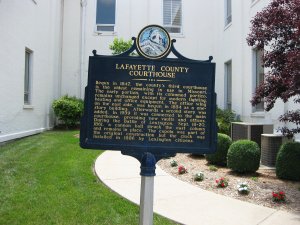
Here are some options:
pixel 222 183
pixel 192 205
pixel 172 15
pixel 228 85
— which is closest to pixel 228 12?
pixel 228 85

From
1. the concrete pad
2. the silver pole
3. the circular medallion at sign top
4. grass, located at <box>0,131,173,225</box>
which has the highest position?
the circular medallion at sign top

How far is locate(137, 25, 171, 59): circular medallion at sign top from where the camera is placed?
4.00 metres

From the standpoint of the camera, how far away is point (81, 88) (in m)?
19.2

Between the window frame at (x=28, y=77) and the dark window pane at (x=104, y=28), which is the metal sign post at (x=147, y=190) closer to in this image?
the window frame at (x=28, y=77)

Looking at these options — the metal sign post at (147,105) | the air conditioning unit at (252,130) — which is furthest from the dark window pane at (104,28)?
Result: the metal sign post at (147,105)

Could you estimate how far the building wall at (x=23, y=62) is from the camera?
11.8 m

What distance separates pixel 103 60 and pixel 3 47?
855 cm

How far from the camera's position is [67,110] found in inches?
669

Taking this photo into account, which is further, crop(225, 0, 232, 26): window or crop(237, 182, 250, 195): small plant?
crop(225, 0, 232, 26): window

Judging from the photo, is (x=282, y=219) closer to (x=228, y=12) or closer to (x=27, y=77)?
(x=27, y=77)

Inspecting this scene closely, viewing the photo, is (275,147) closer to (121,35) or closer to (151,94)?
(151,94)

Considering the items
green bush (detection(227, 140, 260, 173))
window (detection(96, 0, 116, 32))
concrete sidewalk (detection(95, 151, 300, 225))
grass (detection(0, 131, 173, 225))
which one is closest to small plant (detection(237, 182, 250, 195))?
concrete sidewalk (detection(95, 151, 300, 225))

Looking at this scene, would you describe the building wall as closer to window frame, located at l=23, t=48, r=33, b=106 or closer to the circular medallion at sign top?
window frame, located at l=23, t=48, r=33, b=106

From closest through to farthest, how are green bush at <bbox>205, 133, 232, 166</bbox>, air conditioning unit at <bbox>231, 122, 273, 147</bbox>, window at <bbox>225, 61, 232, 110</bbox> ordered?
green bush at <bbox>205, 133, 232, 166</bbox>, air conditioning unit at <bbox>231, 122, 273, 147</bbox>, window at <bbox>225, 61, 232, 110</bbox>
